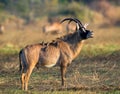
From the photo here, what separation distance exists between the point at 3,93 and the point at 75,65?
541 centimetres

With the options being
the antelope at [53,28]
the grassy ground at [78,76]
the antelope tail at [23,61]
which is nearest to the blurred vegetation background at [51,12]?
the antelope at [53,28]

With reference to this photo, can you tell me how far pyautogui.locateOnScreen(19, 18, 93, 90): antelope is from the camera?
1344 cm

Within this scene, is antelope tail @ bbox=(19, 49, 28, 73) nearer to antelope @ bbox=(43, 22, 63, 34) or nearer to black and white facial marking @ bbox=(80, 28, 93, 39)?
black and white facial marking @ bbox=(80, 28, 93, 39)

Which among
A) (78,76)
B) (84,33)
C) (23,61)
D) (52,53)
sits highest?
(84,33)

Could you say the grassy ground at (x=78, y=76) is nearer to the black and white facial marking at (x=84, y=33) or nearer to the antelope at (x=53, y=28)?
the black and white facial marking at (x=84, y=33)

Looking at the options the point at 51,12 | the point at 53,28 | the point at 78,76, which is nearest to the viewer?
the point at 78,76

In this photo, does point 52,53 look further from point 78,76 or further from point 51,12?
point 51,12

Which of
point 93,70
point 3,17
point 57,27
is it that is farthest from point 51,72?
point 3,17

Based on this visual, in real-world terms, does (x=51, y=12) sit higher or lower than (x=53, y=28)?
higher

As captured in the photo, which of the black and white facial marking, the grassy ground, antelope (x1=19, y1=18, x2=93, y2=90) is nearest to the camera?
the grassy ground

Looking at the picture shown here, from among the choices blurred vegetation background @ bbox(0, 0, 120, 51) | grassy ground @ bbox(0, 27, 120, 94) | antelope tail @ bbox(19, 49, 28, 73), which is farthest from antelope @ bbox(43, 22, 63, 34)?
antelope tail @ bbox(19, 49, 28, 73)

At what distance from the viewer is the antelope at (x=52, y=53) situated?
13.4m

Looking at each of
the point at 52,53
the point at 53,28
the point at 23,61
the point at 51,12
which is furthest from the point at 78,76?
the point at 51,12

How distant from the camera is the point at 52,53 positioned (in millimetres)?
13969
